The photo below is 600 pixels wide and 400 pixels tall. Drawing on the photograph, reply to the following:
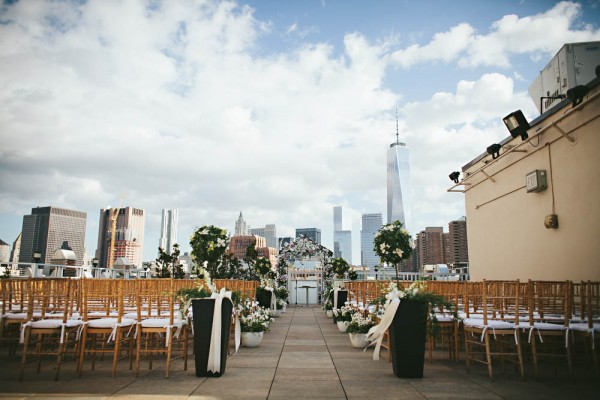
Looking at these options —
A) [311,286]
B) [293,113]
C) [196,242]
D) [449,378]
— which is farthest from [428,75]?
[311,286]

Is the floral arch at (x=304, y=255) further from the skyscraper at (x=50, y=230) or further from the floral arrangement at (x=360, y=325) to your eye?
the skyscraper at (x=50, y=230)

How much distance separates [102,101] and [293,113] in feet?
15.5

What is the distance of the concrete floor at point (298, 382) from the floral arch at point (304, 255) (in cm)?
1331

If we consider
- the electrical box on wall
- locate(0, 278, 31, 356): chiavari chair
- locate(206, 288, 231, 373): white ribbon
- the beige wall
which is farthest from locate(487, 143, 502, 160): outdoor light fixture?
locate(0, 278, 31, 356): chiavari chair

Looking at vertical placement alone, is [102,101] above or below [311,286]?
above

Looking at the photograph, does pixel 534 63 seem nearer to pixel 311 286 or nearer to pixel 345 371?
pixel 345 371

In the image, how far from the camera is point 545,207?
764 centimetres

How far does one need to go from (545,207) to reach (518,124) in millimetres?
1641

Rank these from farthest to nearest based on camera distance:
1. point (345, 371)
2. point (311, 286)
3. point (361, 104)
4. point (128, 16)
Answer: point (311, 286) → point (361, 104) → point (128, 16) → point (345, 371)

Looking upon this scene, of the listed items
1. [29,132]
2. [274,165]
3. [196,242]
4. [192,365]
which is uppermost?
[274,165]

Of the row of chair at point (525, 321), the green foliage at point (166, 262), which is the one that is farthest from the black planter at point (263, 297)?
the row of chair at point (525, 321)

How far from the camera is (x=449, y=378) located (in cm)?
451

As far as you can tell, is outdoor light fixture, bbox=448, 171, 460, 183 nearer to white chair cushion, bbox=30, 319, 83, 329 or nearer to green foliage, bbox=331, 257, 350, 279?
green foliage, bbox=331, 257, 350, 279

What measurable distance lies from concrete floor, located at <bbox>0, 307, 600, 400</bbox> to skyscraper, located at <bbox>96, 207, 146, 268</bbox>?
12203cm
